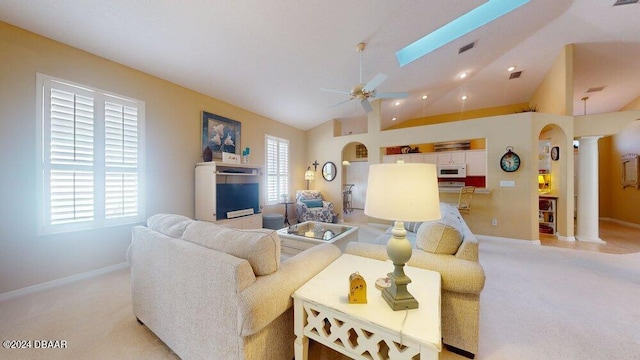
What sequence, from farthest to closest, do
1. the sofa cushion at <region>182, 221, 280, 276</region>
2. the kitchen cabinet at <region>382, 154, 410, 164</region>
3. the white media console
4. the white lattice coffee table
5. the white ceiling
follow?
the kitchen cabinet at <region>382, 154, 410, 164</region>, the white media console, the white ceiling, the sofa cushion at <region>182, 221, 280, 276</region>, the white lattice coffee table

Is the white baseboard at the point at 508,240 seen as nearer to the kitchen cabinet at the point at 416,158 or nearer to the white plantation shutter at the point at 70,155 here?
the kitchen cabinet at the point at 416,158

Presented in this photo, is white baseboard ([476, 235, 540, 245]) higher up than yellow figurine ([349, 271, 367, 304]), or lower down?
lower down

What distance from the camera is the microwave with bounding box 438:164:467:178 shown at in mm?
5742

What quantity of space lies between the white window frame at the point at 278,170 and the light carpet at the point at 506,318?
311 cm

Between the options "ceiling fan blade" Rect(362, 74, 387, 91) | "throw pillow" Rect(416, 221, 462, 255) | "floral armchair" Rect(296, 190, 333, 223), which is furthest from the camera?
"floral armchair" Rect(296, 190, 333, 223)

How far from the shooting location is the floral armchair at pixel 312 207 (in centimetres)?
549

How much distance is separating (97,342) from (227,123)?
3.60m

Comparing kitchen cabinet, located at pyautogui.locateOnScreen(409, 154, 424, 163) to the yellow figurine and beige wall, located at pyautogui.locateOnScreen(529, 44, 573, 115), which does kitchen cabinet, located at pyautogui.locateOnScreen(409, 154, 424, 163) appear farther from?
the yellow figurine

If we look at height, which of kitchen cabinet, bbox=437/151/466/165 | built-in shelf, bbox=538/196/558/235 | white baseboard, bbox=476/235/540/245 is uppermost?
kitchen cabinet, bbox=437/151/466/165

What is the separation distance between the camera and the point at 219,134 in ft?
13.7

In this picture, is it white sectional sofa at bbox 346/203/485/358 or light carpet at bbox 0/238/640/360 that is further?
light carpet at bbox 0/238/640/360

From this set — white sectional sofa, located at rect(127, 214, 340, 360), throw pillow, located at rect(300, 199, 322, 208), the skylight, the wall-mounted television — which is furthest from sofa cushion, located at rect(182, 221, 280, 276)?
throw pillow, located at rect(300, 199, 322, 208)

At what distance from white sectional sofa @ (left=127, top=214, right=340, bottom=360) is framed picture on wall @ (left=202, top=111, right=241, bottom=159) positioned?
106 inches

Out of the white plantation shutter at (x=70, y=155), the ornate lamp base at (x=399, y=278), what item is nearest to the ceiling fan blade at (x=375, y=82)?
the ornate lamp base at (x=399, y=278)
